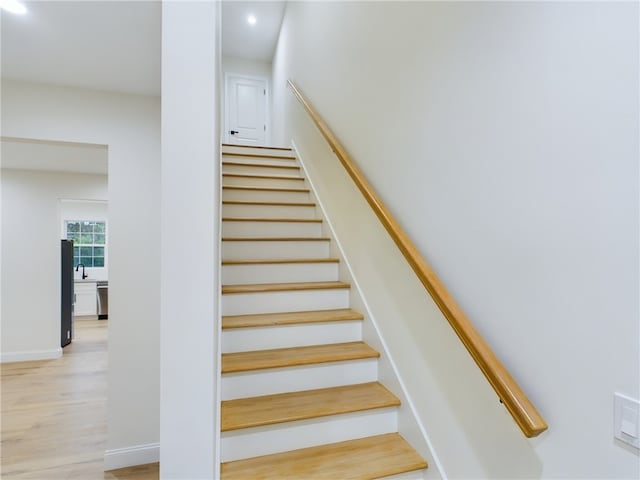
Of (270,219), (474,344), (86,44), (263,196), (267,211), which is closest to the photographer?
(474,344)

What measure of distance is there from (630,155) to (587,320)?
40 centimetres

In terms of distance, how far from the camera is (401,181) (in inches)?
66.9

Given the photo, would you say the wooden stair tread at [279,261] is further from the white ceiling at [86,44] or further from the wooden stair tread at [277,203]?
the white ceiling at [86,44]

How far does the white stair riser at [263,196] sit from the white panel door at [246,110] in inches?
113

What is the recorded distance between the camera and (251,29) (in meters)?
5.05

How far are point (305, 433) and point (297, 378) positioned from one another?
0.93ft

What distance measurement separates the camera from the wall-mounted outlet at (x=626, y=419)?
75 cm

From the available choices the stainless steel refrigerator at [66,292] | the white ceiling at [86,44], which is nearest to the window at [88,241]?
the stainless steel refrigerator at [66,292]

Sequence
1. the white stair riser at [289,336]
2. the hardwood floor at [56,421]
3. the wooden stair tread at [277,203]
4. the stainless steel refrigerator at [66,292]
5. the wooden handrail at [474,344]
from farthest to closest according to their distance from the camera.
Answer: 1. the stainless steel refrigerator at [66,292]
2. the wooden stair tread at [277,203]
3. the hardwood floor at [56,421]
4. the white stair riser at [289,336]
5. the wooden handrail at [474,344]

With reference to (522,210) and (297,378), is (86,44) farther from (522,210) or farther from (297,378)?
(522,210)

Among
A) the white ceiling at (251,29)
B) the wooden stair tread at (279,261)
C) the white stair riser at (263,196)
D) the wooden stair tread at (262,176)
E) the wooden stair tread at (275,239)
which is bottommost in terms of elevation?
the wooden stair tread at (279,261)

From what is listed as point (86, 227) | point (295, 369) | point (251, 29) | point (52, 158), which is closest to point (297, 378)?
point (295, 369)

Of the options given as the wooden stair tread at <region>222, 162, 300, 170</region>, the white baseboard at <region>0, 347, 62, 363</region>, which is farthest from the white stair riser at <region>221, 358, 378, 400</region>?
the white baseboard at <region>0, 347, 62, 363</region>

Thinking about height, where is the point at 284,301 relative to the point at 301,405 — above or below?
above
